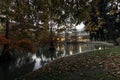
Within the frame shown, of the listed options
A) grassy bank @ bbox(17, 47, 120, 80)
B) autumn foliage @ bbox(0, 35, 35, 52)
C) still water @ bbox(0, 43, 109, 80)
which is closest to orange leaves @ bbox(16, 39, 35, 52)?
autumn foliage @ bbox(0, 35, 35, 52)

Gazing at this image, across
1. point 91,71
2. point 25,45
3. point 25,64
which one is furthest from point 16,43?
point 91,71

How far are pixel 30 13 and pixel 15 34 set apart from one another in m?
22.3

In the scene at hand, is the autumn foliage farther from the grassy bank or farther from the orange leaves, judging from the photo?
the grassy bank

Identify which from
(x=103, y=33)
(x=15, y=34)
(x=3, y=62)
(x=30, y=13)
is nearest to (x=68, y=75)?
(x=30, y=13)

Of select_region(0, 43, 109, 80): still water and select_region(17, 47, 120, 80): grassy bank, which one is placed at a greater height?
select_region(17, 47, 120, 80): grassy bank

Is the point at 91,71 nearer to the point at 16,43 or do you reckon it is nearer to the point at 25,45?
the point at 16,43

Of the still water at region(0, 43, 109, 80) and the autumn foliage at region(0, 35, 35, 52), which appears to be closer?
the still water at region(0, 43, 109, 80)

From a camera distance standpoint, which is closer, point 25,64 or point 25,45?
point 25,64

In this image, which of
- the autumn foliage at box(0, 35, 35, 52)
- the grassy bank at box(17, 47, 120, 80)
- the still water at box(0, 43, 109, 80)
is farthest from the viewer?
the autumn foliage at box(0, 35, 35, 52)

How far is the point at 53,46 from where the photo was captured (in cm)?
4853

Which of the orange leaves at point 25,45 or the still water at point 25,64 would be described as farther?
the orange leaves at point 25,45

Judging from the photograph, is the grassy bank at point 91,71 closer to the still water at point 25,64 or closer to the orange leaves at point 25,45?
the still water at point 25,64

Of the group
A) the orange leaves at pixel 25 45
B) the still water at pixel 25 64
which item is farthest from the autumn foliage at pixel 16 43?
the still water at pixel 25 64

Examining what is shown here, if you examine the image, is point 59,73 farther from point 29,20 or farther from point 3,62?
point 3,62
